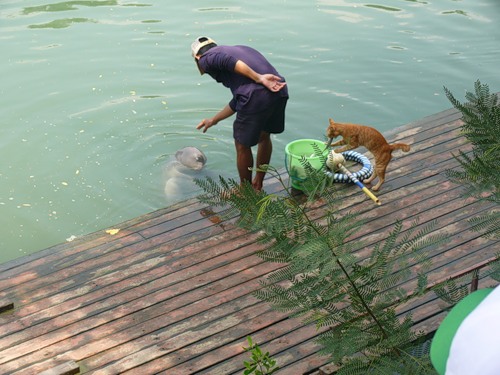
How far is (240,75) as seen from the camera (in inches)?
247

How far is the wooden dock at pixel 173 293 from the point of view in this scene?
484 centimetres

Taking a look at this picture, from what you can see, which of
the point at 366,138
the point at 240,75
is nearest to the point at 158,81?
the point at 240,75

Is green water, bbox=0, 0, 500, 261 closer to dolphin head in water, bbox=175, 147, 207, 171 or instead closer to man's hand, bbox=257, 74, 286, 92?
dolphin head in water, bbox=175, 147, 207, 171

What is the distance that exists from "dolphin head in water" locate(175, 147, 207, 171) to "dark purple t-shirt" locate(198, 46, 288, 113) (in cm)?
175

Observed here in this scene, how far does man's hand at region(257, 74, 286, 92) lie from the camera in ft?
20.2

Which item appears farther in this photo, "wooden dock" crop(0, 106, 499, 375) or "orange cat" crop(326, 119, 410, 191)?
"orange cat" crop(326, 119, 410, 191)

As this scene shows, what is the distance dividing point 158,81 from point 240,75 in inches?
162

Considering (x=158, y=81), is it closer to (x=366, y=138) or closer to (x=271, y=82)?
(x=271, y=82)

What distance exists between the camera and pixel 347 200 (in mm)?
6523

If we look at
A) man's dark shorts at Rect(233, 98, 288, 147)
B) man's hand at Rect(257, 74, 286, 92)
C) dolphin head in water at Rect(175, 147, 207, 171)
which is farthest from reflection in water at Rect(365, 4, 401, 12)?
man's hand at Rect(257, 74, 286, 92)

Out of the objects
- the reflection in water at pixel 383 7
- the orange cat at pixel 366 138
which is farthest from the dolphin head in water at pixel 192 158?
the reflection in water at pixel 383 7

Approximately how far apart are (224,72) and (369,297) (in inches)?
131

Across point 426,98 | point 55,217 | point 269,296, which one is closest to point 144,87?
point 55,217

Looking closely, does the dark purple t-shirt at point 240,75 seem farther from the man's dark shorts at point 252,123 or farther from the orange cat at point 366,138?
the orange cat at point 366,138
